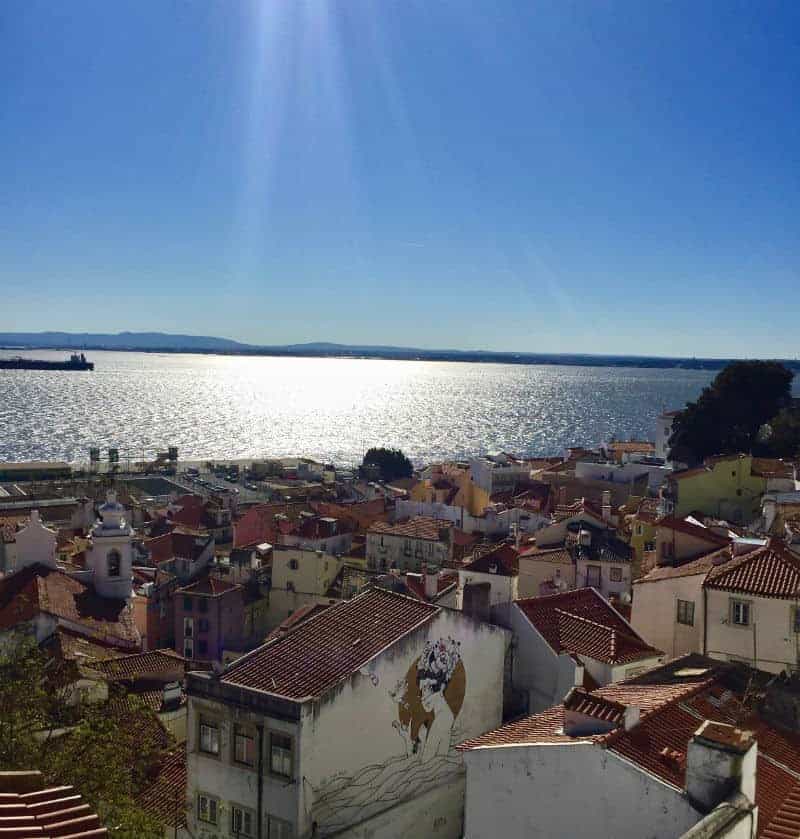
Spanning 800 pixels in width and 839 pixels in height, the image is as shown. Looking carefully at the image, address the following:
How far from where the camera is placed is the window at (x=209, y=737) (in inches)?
711

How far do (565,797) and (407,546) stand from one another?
4181cm

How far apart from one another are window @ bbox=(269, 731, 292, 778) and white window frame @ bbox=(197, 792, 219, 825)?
1593 millimetres

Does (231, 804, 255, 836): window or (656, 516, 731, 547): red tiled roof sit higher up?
(656, 516, 731, 547): red tiled roof

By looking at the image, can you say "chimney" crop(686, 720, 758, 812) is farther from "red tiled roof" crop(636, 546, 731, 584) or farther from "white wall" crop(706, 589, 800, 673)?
"red tiled roof" crop(636, 546, 731, 584)

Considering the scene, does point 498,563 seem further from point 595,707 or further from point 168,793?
point 595,707

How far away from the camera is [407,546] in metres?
56.4

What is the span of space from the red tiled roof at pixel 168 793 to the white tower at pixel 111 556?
20.0 metres

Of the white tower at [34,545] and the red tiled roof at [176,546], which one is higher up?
the white tower at [34,545]

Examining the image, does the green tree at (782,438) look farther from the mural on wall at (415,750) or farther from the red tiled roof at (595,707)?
the red tiled roof at (595,707)

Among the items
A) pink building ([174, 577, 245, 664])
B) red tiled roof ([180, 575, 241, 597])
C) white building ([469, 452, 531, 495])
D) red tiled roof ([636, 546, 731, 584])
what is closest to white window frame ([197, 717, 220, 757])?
red tiled roof ([636, 546, 731, 584])

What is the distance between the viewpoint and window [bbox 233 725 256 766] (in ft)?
57.8

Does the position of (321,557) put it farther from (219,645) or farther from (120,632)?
(120,632)

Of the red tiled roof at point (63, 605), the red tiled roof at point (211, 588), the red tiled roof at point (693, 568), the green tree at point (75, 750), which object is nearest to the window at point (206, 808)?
the green tree at point (75, 750)

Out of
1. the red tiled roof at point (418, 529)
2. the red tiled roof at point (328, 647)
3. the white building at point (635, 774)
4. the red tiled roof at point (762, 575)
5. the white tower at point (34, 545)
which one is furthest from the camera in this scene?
the red tiled roof at point (418, 529)
